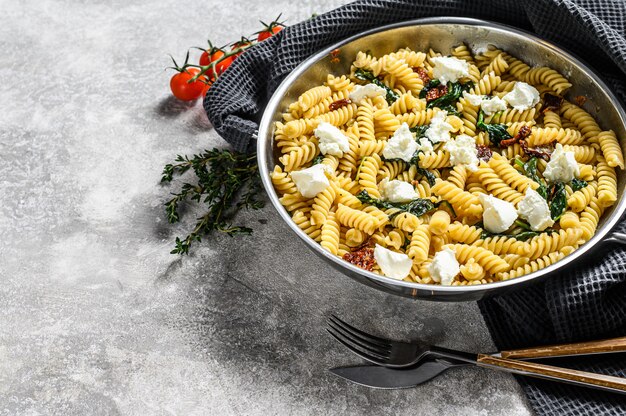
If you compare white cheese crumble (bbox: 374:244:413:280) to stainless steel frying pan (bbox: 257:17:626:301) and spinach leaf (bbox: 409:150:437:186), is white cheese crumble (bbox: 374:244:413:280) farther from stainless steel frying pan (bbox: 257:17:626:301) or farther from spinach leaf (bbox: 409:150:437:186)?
spinach leaf (bbox: 409:150:437:186)

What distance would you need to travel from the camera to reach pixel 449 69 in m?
3.38

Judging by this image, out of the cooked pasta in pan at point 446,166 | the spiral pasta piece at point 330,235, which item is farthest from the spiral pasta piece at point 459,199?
the spiral pasta piece at point 330,235

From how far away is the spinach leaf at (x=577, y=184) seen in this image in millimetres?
3016

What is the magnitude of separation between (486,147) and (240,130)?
42.7 inches

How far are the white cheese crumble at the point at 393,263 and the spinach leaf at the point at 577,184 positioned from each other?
0.78 m

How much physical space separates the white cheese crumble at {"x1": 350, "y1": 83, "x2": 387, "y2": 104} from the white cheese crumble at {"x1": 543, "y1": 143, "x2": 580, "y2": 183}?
2.65ft

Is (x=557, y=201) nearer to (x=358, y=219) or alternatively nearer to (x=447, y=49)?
(x=358, y=219)

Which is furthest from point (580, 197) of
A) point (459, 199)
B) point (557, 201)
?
point (459, 199)

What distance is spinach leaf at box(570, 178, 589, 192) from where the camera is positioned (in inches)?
119

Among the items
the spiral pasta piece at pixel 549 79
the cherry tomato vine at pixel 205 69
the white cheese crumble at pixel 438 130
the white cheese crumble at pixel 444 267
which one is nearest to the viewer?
the white cheese crumble at pixel 444 267

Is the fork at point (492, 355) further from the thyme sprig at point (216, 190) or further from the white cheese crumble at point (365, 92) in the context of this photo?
the white cheese crumble at point (365, 92)

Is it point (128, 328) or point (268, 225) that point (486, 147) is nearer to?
point (268, 225)

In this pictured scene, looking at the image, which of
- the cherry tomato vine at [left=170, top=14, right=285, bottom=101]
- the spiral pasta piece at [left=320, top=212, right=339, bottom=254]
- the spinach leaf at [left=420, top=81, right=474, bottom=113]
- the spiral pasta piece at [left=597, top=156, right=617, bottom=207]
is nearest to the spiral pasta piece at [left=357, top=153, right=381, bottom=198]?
the spiral pasta piece at [left=320, top=212, right=339, bottom=254]

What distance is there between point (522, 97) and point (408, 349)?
1246mm
